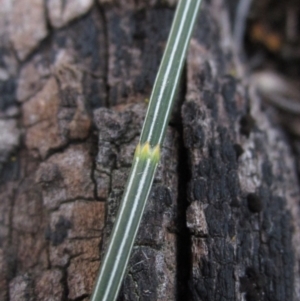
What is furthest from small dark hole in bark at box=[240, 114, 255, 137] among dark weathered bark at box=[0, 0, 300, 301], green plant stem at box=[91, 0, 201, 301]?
green plant stem at box=[91, 0, 201, 301]

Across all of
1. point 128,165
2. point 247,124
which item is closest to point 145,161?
point 128,165

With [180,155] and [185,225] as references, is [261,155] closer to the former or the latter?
[180,155]

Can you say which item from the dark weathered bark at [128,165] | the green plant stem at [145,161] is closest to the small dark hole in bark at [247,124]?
the dark weathered bark at [128,165]

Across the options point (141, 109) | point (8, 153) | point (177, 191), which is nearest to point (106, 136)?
point (141, 109)

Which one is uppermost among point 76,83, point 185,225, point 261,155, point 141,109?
point 76,83

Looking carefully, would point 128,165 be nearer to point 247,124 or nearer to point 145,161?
point 145,161

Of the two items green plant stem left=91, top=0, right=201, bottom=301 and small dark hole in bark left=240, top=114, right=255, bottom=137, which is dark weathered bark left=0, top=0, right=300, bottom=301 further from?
green plant stem left=91, top=0, right=201, bottom=301
